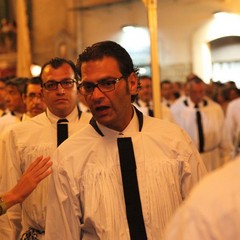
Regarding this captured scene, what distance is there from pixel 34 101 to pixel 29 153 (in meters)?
1.03

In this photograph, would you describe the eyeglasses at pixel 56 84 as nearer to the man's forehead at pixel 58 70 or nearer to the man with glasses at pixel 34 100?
the man's forehead at pixel 58 70

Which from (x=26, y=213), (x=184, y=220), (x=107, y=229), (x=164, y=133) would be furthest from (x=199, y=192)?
(x=26, y=213)

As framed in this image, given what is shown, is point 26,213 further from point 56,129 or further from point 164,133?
point 164,133

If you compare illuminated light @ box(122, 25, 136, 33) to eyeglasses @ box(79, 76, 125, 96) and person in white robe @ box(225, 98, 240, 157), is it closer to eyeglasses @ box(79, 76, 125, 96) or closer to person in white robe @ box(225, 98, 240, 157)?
A: person in white robe @ box(225, 98, 240, 157)

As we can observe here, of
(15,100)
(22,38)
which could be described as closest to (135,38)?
(22,38)

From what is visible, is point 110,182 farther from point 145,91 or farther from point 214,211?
point 145,91

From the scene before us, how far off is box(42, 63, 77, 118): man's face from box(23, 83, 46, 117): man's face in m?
0.85

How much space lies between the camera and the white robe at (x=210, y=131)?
7.34 m

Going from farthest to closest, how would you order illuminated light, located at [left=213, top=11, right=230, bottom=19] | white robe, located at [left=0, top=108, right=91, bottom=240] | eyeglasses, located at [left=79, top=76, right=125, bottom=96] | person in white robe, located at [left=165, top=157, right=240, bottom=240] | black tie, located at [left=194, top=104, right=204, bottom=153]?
illuminated light, located at [left=213, top=11, right=230, bottom=19] → black tie, located at [left=194, top=104, right=204, bottom=153] → white robe, located at [left=0, top=108, right=91, bottom=240] → eyeglasses, located at [left=79, top=76, right=125, bottom=96] → person in white robe, located at [left=165, top=157, right=240, bottom=240]

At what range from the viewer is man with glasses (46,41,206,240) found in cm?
238

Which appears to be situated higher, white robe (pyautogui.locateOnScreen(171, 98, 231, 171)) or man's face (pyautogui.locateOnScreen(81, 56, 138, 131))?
man's face (pyautogui.locateOnScreen(81, 56, 138, 131))

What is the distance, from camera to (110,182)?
2.43 meters

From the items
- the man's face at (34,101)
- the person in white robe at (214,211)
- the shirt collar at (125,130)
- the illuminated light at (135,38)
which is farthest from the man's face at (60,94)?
the illuminated light at (135,38)

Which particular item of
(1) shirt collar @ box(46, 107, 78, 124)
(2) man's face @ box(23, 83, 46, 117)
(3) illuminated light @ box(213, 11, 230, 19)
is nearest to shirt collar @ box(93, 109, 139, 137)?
(1) shirt collar @ box(46, 107, 78, 124)
